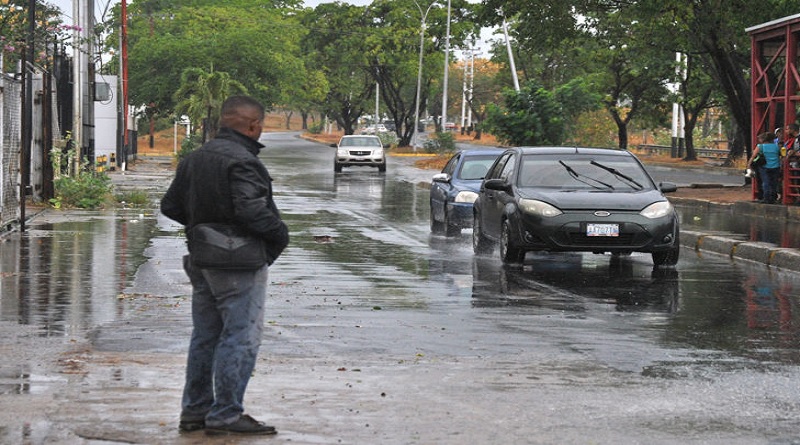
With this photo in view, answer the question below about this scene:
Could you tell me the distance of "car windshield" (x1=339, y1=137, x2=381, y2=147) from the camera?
5446cm

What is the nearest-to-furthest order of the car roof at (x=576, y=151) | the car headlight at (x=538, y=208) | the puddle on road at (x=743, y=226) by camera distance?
the car headlight at (x=538, y=208)
the car roof at (x=576, y=151)
the puddle on road at (x=743, y=226)

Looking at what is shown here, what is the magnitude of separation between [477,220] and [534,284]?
456cm

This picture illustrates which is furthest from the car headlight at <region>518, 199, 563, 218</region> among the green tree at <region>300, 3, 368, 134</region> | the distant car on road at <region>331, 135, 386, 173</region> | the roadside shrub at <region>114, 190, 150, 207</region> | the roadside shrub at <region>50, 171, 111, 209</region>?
the green tree at <region>300, 3, 368, 134</region>

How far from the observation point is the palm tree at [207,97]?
6309cm

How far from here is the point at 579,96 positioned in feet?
155

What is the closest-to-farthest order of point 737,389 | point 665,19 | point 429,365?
point 737,389, point 429,365, point 665,19

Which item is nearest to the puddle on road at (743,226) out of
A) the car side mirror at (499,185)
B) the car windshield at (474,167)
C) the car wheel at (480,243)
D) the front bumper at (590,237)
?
the front bumper at (590,237)

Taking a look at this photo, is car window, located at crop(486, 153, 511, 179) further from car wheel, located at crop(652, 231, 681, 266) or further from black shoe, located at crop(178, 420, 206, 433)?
black shoe, located at crop(178, 420, 206, 433)

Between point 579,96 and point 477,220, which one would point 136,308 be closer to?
point 477,220

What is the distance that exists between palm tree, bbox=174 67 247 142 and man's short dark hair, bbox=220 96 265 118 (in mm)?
56128

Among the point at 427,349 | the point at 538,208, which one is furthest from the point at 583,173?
the point at 427,349

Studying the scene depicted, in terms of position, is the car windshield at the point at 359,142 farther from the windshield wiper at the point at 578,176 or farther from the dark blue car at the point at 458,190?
the windshield wiper at the point at 578,176

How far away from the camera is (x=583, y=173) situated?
16875 millimetres

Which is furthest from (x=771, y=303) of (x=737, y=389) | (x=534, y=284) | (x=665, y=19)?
(x=665, y=19)
